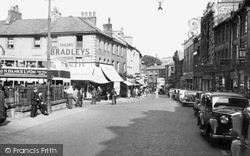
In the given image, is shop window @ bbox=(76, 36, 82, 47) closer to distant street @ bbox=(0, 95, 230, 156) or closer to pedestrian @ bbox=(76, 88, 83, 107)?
pedestrian @ bbox=(76, 88, 83, 107)

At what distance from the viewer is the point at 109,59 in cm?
4400

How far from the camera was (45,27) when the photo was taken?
40781 millimetres

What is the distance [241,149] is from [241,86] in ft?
82.6

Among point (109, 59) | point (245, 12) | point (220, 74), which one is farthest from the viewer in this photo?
point (109, 59)

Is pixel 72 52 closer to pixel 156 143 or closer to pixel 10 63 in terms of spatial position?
pixel 10 63

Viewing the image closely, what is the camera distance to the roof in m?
38.6

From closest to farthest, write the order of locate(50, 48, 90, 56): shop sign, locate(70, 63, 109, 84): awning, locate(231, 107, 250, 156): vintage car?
locate(231, 107, 250, 156): vintage car → locate(70, 63, 109, 84): awning → locate(50, 48, 90, 56): shop sign

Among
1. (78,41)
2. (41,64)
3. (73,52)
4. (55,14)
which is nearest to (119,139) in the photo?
(41,64)

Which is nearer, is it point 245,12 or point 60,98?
point 60,98

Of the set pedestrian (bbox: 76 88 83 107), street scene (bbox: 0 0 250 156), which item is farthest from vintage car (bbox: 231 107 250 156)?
pedestrian (bbox: 76 88 83 107)

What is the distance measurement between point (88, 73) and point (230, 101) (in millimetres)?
26758

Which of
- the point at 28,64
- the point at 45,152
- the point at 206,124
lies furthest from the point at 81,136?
the point at 28,64

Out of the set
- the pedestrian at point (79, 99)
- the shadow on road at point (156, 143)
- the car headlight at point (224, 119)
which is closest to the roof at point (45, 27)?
the pedestrian at point (79, 99)

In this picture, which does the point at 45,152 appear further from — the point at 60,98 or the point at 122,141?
the point at 60,98
